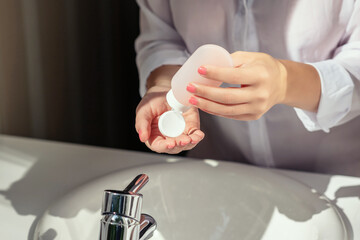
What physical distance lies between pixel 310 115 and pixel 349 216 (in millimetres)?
118

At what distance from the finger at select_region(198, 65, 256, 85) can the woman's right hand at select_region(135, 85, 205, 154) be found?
0.07 metres

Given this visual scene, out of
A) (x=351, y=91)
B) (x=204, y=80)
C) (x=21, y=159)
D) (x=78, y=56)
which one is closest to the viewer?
(x=204, y=80)

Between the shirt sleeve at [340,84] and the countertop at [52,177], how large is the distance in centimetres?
9

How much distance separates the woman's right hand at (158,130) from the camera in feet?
1.34

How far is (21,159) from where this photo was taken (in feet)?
2.02

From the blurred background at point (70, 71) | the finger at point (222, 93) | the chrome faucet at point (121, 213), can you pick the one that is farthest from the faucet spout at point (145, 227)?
the blurred background at point (70, 71)

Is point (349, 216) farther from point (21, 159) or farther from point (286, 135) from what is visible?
point (21, 159)

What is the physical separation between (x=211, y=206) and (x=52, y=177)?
211mm

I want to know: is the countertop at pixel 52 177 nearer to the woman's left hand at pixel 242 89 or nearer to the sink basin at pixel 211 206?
the sink basin at pixel 211 206

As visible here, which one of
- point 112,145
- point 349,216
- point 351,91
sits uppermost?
point 351,91

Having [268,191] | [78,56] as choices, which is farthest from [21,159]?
[268,191]

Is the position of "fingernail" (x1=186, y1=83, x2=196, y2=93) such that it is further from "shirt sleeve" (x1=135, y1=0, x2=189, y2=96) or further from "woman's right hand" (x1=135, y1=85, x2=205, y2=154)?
"shirt sleeve" (x1=135, y1=0, x2=189, y2=96)

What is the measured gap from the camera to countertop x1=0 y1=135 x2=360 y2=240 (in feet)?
1.58

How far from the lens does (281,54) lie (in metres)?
0.56
